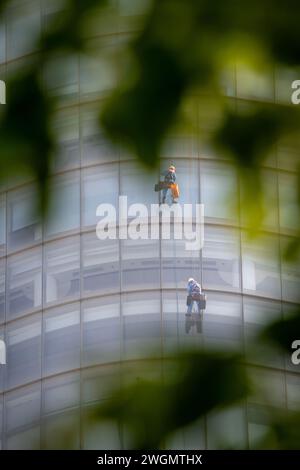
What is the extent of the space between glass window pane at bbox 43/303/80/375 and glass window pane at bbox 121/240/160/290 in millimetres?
1251

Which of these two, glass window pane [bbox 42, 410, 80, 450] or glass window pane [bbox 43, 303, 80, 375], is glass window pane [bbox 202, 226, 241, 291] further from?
glass window pane [bbox 42, 410, 80, 450]

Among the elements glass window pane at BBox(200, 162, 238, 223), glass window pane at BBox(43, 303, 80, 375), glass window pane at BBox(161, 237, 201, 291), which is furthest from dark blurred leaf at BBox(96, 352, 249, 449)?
glass window pane at BBox(161, 237, 201, 291)

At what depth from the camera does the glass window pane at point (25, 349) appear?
28828 mm

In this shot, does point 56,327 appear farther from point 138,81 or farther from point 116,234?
point 138,81

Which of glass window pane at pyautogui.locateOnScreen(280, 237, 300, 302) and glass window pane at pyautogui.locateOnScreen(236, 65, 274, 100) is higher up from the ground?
glass window pane at pyautogui.locateOnScreen(236, 65, 274, 100)

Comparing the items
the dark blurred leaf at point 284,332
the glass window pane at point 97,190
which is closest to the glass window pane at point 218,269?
the glass window pane at point 97,190

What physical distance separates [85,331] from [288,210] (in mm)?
25569

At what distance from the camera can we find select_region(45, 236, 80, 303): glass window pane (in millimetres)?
29484

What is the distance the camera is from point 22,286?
29.6 m

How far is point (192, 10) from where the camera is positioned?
3.19 metres

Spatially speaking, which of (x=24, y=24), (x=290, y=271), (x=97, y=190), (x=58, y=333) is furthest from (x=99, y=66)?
(x=97, y=190)

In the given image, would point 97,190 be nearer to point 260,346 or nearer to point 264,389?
point 260,346

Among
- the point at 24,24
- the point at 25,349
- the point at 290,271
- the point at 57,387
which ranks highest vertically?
the point at 25,349

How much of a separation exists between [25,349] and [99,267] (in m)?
2.24
